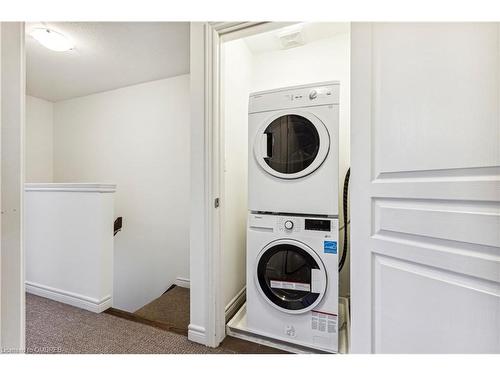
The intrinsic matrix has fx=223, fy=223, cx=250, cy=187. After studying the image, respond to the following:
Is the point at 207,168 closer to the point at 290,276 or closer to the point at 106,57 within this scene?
the point at 290,276

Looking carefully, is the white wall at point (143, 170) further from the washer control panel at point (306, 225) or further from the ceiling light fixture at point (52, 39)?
the washer control panel at point (306, 225)

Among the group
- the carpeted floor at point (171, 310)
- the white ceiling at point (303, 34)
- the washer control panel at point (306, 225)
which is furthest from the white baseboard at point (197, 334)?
the white ceiling at point (303, 34)

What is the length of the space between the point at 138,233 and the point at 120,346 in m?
1.51

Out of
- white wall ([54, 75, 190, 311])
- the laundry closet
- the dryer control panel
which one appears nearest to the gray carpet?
the laundry closet

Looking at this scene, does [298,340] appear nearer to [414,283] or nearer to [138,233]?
[414,283]

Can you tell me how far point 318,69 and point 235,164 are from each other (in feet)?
3.89

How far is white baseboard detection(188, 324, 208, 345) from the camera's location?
1.38 meters

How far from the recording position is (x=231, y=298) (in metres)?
1.71

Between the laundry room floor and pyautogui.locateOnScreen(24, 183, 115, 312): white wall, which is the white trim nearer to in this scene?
pyautogui.locateOnScreen(24, 183, 115, 312): white wall

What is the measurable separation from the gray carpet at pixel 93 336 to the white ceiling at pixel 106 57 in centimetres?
214

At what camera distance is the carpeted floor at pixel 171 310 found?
1.76m

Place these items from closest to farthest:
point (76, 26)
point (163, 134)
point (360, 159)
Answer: point (360, 159) → point (76, 26) → point (163, 134)

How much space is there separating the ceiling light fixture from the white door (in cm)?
220
